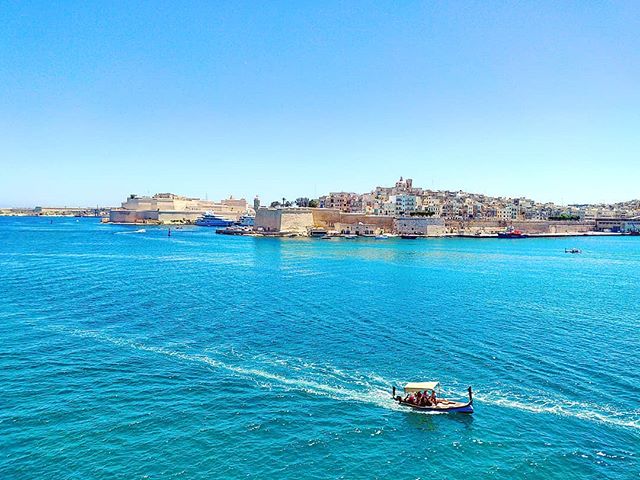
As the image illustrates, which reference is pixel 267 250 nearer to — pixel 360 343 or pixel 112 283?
pixel 112 283

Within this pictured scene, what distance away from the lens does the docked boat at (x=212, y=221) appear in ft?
375

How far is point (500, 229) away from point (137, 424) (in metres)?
90.3

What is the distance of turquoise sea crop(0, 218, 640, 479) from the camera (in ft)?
32.9

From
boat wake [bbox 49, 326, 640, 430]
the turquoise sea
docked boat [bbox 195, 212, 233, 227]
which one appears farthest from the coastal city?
boat wake [bbox 49, 326, 640, 430]

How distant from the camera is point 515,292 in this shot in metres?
28.7

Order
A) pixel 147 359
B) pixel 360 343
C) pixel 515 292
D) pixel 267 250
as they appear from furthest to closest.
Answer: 1. pixel 267 250
2. pixel 515 292
3. pixel 360 343
4. pixel 147 359

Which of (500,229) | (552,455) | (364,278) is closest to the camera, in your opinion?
(552,455)

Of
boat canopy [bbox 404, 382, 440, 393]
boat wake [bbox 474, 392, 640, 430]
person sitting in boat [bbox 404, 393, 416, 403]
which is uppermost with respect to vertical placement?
boat canopy [bbox 404, 382, 440, 393]

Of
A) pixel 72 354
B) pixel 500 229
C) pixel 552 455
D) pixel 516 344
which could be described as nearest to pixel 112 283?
pixel 72 354

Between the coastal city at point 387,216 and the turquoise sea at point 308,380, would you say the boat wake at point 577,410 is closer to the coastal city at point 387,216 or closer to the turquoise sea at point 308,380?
the turquoise sea at point 308,380

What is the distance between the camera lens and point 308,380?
45.4ft

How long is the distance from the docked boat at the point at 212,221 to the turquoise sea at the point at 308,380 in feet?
282

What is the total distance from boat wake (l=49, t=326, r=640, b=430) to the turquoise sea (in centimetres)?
6

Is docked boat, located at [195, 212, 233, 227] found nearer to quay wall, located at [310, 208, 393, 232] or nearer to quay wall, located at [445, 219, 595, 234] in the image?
quay wall, located at [310, 208, 393, 232]
